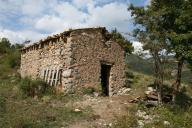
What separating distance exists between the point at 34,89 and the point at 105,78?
14.4 feet

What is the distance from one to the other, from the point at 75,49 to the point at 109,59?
234 cm

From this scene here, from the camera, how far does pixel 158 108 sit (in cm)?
1500

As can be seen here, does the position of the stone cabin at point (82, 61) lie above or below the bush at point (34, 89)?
above

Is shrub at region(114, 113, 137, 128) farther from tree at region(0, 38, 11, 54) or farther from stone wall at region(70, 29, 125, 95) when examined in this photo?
tree at region(0, 38, 11, 54)

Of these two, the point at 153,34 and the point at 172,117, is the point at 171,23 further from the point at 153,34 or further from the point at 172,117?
the point at 172,117

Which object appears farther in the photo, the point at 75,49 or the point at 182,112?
the point at 75,49

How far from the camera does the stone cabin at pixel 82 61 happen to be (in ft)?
56.1

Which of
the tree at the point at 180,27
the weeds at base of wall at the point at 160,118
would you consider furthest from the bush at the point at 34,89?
the tree at the point at 180,27

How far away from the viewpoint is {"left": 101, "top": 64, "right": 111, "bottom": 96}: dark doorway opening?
19.1 m

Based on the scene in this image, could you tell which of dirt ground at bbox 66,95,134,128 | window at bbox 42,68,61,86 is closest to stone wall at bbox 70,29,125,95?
window at bbox 42,68,61,86

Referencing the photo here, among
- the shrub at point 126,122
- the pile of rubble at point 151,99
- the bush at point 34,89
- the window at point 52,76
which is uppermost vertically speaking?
the window at point 52,76

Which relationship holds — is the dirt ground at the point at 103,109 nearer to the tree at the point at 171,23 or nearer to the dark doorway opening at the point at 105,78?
the dark doorway opening at the point at 105,78

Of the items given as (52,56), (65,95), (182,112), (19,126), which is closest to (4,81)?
(52,56)

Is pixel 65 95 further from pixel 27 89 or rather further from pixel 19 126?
pixel 19 126
